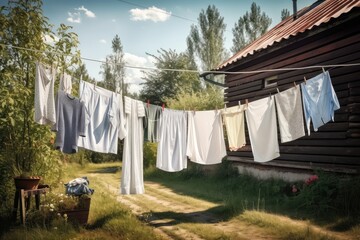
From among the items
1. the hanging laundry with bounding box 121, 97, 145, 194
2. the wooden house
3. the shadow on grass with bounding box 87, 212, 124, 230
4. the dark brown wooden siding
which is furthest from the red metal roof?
the shadow on grass with bounding box 87, 212, 124, 230

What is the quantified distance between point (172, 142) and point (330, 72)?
4.44 m

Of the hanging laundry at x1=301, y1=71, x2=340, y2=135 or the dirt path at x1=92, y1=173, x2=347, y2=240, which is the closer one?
the dirt path at x1=92, y1=173, x2=347, y2=240

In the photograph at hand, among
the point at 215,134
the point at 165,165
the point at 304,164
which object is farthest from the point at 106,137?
the point at 304,164

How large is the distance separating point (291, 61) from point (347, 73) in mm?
1977

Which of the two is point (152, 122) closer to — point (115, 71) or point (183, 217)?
point (183, 217)

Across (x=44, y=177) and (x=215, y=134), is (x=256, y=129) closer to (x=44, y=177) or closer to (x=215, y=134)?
(x=215, y=134)

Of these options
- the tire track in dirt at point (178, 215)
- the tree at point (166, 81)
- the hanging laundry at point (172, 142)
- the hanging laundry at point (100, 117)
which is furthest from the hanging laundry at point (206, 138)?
the tree at point (166, 81)

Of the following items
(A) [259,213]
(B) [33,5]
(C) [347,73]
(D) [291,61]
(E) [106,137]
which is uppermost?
(B) [33,5]

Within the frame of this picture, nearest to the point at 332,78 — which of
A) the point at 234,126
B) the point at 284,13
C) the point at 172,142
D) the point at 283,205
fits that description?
the point at 234,126

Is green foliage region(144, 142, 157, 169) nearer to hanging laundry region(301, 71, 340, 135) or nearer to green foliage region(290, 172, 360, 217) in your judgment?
green foliage region(290, 172, 360, 217)

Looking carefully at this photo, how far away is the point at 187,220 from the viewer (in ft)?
21.8

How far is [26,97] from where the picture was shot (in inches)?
247

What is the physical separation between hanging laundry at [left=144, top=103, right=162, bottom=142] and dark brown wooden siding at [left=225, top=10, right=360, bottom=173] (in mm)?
4215

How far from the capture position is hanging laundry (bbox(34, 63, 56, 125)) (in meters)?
4.98
